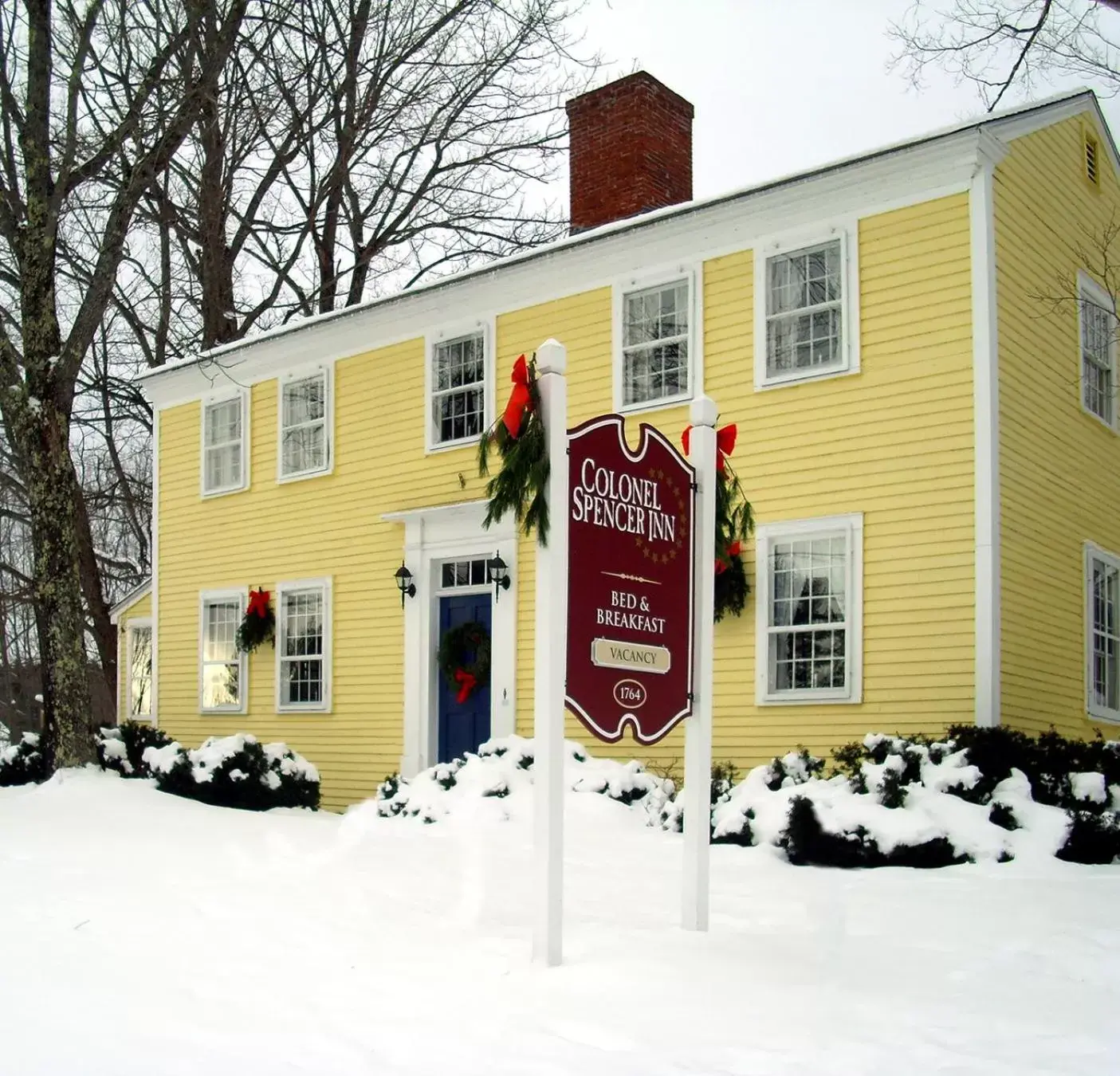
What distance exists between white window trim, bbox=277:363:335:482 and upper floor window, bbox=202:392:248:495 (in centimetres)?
73

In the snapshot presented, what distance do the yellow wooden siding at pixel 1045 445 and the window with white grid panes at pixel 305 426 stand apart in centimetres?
777

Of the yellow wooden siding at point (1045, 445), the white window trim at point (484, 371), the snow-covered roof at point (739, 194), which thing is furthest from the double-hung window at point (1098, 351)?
the white window trim at point (484, 371)

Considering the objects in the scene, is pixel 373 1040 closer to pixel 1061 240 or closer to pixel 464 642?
pixel 464 642

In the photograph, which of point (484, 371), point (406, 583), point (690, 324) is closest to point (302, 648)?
point (406, 583)

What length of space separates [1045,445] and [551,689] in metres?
7.34

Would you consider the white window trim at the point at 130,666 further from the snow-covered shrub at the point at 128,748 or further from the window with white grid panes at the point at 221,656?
the snow-covered shrub at the point at 128,748

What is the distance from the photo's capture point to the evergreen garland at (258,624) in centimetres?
1548

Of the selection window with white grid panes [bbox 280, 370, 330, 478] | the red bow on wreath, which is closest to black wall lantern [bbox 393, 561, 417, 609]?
window with white grid panes [bbox 280, 370, 330, 478]

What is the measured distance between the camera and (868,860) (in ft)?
27.8

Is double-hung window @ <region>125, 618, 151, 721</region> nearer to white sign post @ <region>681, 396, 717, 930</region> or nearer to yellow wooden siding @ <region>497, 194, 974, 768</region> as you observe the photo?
yellow wooden siding @ <region>497, 194, 974, 768</region>

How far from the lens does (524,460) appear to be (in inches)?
225

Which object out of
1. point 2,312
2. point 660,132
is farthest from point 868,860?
point 2,312

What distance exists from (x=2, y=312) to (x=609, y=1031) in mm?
13141

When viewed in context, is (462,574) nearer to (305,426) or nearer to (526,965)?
(305,426)
